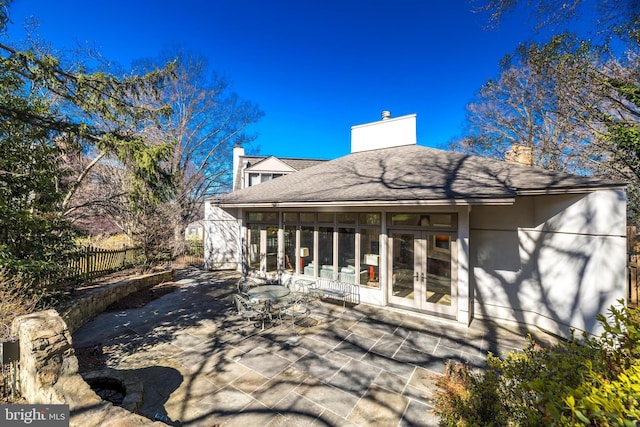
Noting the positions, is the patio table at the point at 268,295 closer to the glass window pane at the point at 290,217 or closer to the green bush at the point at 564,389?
the glass window pane at the point at 290,217

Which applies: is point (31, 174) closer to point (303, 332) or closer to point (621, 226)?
point (303, 332)

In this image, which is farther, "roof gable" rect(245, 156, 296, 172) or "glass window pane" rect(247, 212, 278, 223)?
"roof gable" rect(245, 156, 296, 172)

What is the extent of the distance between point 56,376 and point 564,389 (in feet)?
17.4

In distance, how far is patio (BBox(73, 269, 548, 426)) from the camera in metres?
3.46

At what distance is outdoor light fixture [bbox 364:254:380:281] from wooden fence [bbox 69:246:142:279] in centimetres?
870

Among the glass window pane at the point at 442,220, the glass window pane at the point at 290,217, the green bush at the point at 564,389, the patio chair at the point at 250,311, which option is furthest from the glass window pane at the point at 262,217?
the green bush at the point at 564,389

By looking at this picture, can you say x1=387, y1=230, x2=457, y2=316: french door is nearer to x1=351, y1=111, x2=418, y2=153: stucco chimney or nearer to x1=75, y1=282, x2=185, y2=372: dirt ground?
x1=351, y1=111, x2=418, y2=153: stucco chimney

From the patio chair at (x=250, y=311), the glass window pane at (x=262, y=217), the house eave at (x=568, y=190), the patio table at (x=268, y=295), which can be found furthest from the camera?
the glass window pane at (x=262, y=217)

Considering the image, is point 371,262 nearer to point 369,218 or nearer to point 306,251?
point 369,218

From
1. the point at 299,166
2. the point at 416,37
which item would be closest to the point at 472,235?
the point at 416,37

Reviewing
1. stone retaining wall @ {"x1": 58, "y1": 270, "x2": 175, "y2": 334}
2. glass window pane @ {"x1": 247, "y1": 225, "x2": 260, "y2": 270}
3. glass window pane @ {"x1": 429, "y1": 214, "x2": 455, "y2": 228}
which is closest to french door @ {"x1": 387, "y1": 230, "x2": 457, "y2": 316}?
glass window pane @ {"x1": 429, "y1": 214, "x2": 455, "y2": 228}

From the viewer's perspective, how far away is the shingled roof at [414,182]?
5.50 metres

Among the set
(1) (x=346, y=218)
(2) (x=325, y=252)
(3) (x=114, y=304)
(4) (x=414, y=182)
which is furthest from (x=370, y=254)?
(3) (x=114, y=304)

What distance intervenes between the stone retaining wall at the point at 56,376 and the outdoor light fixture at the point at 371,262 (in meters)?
6.19
